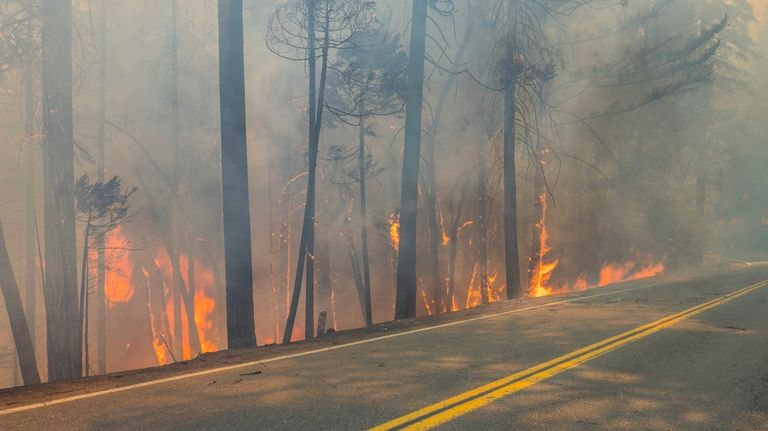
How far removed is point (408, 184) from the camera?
14648 millimetres

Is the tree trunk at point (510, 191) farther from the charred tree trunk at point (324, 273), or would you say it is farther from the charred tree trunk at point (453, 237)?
the charred tree trunk at point (324, 273)

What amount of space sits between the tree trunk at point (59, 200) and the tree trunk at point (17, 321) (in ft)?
2.07

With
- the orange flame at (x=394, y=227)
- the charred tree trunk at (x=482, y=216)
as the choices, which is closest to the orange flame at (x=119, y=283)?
the orange flame at (x=394, y=227)

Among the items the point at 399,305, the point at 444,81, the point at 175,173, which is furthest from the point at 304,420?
the point at 175,173

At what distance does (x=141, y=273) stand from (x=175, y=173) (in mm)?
9494

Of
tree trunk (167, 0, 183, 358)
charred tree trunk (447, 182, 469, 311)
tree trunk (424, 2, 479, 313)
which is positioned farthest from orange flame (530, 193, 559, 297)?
tree trunk (167, 0, 183, 358)

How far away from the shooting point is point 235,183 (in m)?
10.5

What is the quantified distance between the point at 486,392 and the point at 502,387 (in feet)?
0.79

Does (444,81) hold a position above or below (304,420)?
above

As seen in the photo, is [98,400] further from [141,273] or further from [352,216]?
[141,273]

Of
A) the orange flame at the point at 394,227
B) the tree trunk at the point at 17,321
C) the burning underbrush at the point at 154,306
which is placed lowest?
the burning underbrush at the point at 154,306

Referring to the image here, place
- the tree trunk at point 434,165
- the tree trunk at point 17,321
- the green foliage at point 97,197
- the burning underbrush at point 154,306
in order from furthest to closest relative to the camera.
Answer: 1. the burning underbrush at point 154,306
2. the tree trunk at point 434,165
3. the green foliage at point 97,197
4. the tree trunk at point 17,321

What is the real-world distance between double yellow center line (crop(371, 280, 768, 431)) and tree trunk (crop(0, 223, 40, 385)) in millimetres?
11212

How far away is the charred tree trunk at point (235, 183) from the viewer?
10.2 metres
